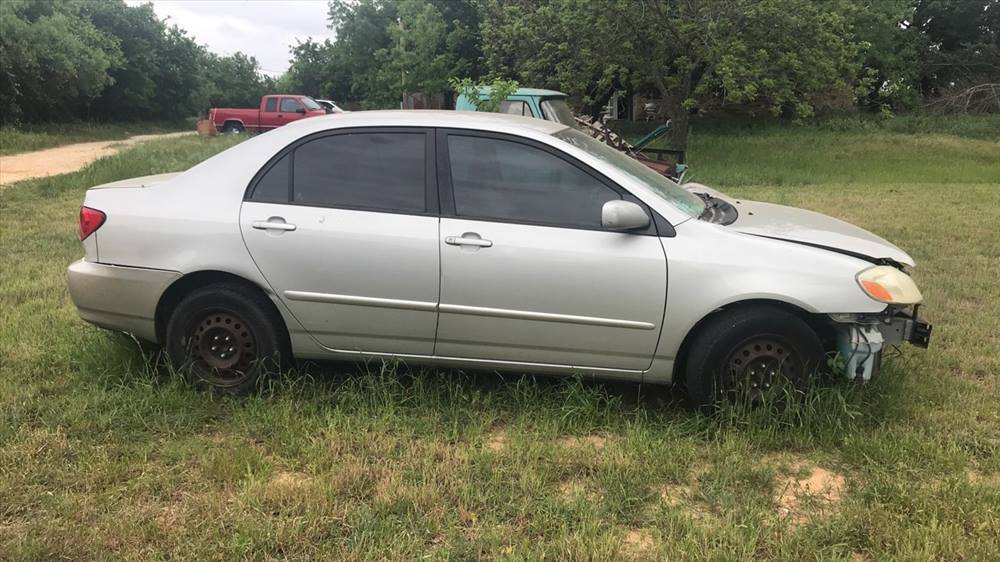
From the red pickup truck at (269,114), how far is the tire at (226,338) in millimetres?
21686

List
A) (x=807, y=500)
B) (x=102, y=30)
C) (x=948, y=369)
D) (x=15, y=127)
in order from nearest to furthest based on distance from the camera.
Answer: (x=807, y=500) < (x=948, y=369) < (x=15, y=127) < (x=102, y=30)

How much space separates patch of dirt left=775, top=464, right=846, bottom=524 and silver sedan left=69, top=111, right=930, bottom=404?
0.50 meters

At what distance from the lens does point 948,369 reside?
4309 millimetres

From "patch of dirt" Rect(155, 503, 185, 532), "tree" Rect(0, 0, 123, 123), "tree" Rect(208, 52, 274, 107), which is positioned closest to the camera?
"patch of dirt" Rect(155, 503, 185, 532)

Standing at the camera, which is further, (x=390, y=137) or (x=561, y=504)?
(x=390, y=137)

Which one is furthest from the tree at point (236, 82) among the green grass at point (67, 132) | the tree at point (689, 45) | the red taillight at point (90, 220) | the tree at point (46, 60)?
the red taillight at point (90, 220)

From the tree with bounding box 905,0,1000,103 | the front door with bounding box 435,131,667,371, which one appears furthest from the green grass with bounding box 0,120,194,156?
the tree with bounding box 905,0,1000,103

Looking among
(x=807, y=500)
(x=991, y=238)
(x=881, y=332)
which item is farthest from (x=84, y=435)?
(x=991, y=238)

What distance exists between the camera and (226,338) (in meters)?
3.88

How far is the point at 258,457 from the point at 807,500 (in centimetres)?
237

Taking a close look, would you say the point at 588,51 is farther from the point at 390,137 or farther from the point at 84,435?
the point at 84,435

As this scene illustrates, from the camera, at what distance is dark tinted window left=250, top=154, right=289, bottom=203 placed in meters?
Answer: 3.80

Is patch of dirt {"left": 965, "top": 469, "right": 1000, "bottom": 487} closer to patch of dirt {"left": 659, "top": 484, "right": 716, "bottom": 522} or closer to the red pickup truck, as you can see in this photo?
patch of dirt {"left": 659, "top": 484, "right": 716, "bottom": 522}

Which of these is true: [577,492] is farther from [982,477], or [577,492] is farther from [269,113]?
[269,113]
